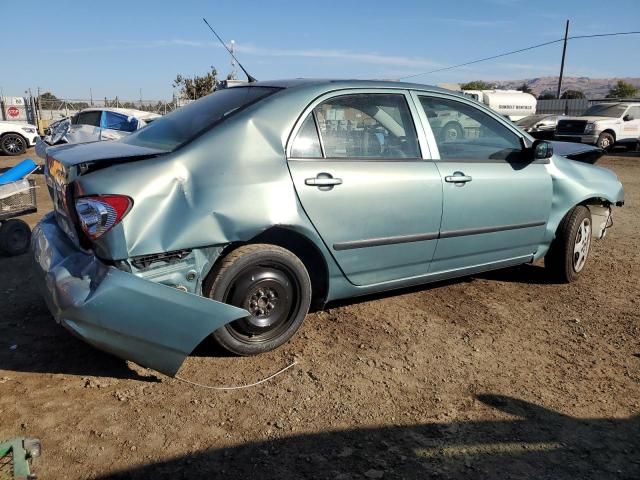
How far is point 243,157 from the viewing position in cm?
308

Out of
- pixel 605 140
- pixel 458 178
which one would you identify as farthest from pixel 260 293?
pixel 605 140

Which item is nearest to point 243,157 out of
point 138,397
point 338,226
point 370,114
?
point 338,226

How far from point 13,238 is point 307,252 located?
3534 mm

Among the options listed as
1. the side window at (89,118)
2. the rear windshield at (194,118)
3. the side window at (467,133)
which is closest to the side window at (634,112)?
the side window at (89,118)

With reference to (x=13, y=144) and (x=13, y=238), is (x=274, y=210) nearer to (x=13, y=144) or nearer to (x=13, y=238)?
(x=13, y=238)

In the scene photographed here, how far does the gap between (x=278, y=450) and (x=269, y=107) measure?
1.95 m

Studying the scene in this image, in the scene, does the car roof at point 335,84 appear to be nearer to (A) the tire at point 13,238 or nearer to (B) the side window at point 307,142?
(B) the side window at point 307,142

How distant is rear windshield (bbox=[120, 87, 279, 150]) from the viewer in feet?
10.6

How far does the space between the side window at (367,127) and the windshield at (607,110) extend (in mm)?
18999

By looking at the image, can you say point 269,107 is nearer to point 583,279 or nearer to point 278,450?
point 278,450

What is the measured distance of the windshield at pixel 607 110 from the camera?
63.9ft

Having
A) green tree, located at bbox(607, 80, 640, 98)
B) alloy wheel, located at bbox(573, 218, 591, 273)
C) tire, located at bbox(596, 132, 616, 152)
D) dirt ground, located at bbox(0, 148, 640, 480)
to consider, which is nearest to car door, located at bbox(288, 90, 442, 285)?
dirt ground, located at bbox(0, 148, 640, 480)

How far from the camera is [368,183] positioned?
3436 millimetres

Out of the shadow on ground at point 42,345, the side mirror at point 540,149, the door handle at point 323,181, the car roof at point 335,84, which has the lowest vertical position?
the shadow on ground at point 42,345
